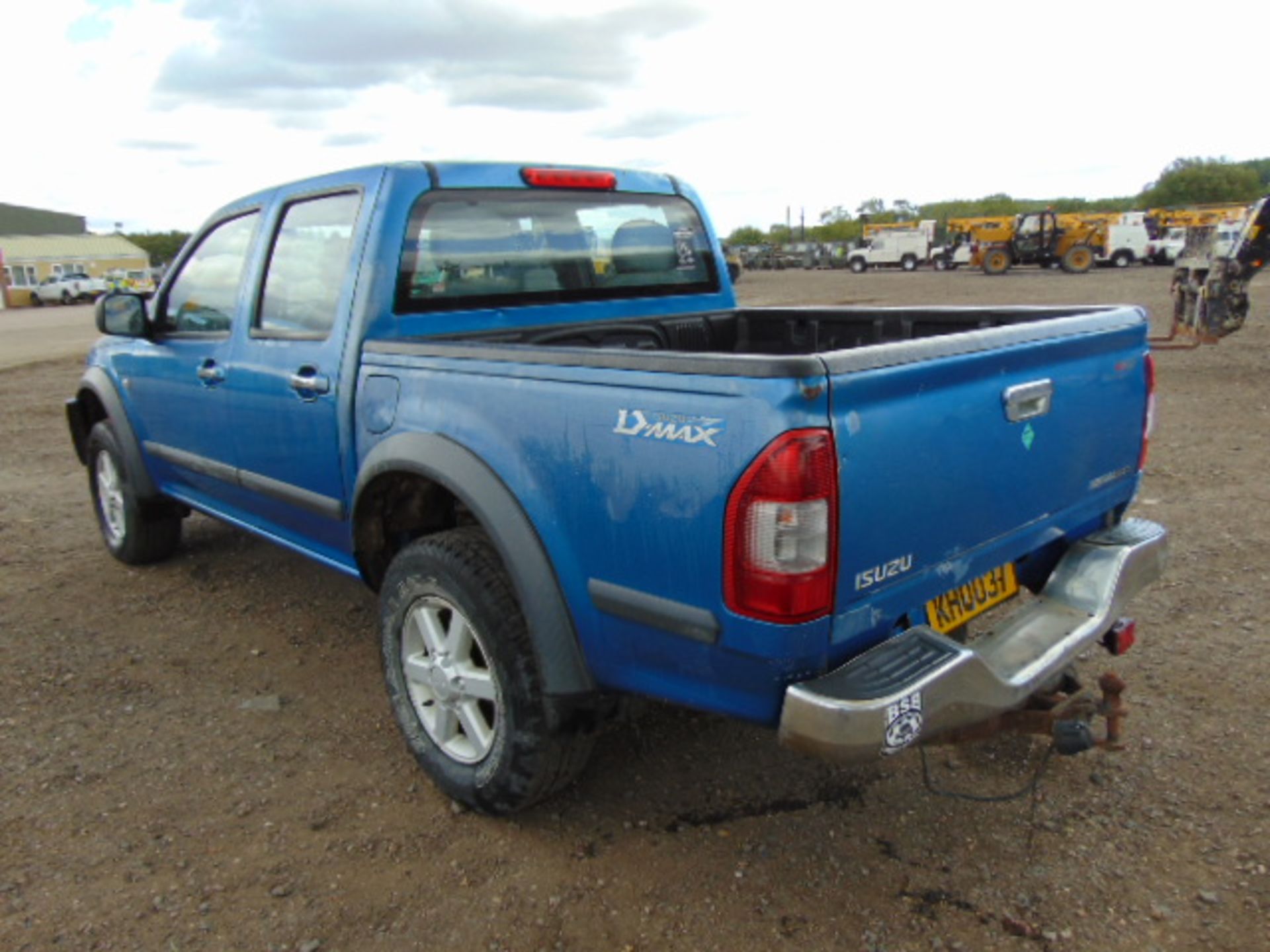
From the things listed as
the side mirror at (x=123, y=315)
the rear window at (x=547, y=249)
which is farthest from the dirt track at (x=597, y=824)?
the rear window at (x=547, y=249)

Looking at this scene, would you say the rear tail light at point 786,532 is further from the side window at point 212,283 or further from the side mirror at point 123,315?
the side mirror at point 123,315

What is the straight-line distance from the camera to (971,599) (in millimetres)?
2525

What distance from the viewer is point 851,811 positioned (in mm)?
2805

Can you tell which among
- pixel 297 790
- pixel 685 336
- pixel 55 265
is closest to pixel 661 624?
pixel 297 790

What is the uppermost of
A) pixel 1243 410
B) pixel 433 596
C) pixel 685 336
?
pixel 685 336

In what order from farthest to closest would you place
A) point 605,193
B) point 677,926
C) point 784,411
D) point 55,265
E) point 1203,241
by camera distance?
point 55,265 < point 1203,241 < point 605,193 < point 677,926 < point 784,411

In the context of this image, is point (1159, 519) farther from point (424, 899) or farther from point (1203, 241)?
point (1203, 241)

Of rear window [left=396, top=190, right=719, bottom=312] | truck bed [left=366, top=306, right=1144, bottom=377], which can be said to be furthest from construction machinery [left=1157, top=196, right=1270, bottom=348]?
rear window [left=396, top=190, right=719, bottom=312]

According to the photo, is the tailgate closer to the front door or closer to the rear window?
the rear window

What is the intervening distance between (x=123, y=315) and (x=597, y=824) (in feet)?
10.4

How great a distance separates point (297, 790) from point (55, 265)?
224 ft

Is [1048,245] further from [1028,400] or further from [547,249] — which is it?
[1028,400]

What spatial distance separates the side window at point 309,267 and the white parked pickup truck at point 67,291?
5114 cm

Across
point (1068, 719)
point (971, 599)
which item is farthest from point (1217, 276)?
point (971, 599)
